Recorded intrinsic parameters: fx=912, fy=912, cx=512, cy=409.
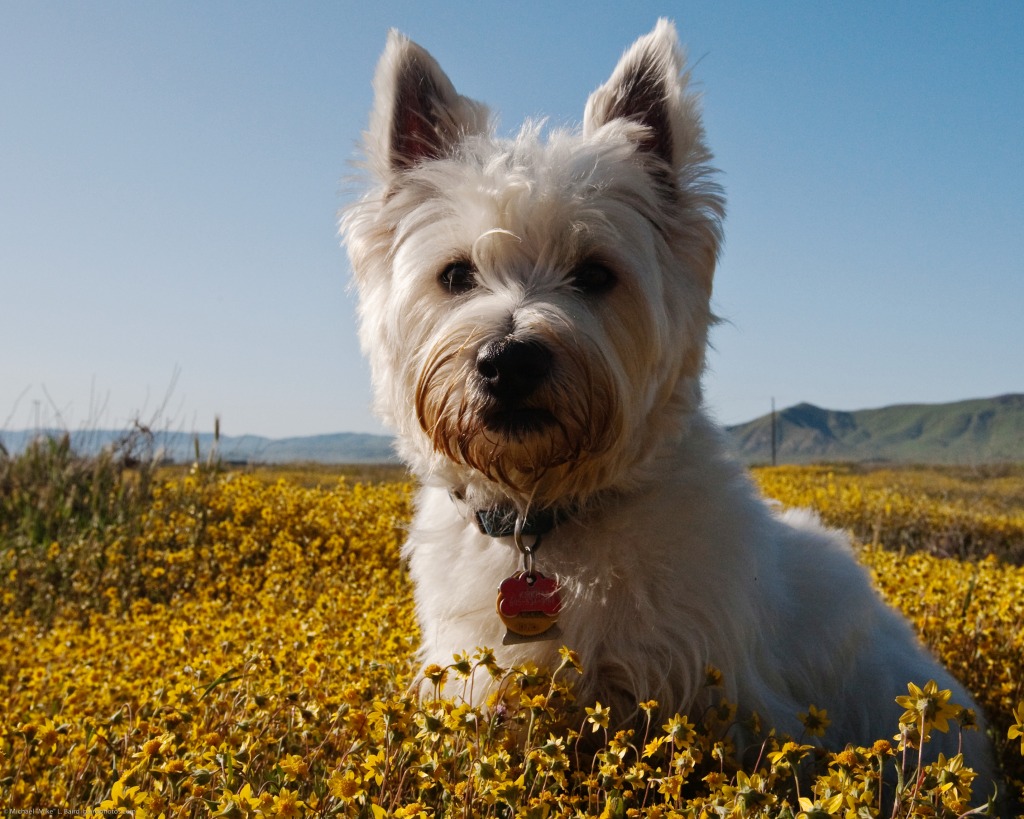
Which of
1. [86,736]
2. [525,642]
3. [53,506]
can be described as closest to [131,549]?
[53,506]

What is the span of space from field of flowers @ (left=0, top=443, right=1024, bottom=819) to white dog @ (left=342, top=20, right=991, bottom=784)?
185mm

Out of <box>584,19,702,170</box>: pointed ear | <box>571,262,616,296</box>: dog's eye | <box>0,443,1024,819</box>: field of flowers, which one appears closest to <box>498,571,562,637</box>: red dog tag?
<box>0,443,1024,819</box>: field of flowers

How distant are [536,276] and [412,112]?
98 cm

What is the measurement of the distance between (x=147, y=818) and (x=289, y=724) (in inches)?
41.6

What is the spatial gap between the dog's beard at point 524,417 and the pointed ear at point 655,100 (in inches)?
41.1

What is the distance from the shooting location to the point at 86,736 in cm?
297

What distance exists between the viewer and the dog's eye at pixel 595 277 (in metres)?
3.14

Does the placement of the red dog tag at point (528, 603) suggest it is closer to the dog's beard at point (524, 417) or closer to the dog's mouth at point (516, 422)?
the dog's beard at point (524, 417)

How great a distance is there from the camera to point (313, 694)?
330 cm

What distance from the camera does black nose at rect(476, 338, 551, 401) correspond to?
2.72m

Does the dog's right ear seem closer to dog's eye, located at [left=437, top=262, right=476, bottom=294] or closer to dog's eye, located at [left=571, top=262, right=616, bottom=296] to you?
dog's eye, located at [left=437, top=262, right=476, bottom=294]

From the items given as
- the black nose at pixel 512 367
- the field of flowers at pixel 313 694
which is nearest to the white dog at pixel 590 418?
the black nose at pixel 512 367

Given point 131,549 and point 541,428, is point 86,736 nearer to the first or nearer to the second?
point 541,428

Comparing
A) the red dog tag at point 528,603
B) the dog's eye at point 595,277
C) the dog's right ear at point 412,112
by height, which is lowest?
the red dog tag at point 528,603
